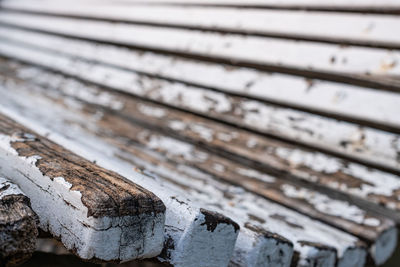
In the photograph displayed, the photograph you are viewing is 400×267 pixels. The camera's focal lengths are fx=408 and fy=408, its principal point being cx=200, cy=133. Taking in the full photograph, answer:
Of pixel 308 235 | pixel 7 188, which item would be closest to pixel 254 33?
pixel 308 235

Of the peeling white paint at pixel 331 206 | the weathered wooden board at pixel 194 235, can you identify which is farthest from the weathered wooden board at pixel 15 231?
the peeling white paint at pixel 331 206

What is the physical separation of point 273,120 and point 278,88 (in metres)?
0.13

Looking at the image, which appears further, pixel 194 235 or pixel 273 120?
pixel 273 120

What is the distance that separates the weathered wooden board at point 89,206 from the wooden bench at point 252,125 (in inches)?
0.7

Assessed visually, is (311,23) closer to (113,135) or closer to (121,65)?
(113,135)

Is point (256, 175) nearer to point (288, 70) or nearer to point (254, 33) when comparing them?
point (288, 70)

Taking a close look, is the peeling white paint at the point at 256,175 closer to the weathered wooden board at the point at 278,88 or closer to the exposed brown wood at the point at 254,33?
the weathered wooden board at the point at 278,88

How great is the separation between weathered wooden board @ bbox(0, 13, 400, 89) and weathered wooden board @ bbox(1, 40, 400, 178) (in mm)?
161

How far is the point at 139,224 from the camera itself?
2.38 ft

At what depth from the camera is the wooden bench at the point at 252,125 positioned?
980 mm

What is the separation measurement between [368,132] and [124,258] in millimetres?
973

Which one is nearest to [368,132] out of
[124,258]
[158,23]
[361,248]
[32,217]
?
[361,248]

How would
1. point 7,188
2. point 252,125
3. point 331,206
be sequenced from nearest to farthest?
point 7,188
point 331,206
point 252,125

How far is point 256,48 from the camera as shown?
1.72 metres
